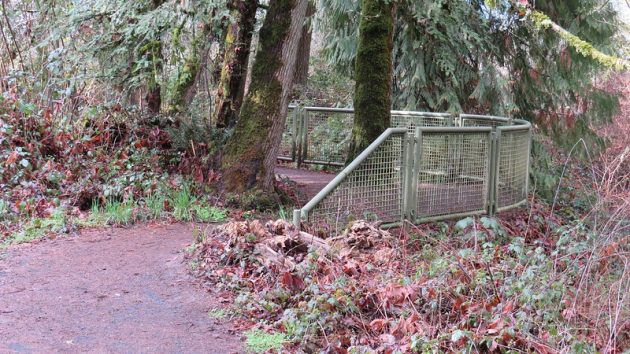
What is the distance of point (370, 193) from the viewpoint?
26.8 ft

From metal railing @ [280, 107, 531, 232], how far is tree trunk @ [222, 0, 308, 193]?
2.43m

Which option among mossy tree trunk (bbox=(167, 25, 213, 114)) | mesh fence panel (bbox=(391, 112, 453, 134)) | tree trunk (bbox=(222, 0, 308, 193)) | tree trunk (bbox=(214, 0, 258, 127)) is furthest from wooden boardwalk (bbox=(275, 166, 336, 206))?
mossy tree trunk (bbox=(167, 25, 213, 114))

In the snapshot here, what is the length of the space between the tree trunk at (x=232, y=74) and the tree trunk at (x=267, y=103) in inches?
97.4

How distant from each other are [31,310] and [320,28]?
1127 centimetres

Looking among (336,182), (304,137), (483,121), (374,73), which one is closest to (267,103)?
(374,73)

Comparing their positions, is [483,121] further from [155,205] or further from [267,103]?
[155,205]

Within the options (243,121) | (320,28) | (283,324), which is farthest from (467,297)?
(320,28)

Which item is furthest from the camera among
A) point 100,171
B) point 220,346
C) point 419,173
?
point 100,171

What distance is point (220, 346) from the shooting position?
5.10 m

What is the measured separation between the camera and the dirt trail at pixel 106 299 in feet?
16.8

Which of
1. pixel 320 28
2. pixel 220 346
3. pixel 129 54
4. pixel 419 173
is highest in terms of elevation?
pixel 320 28

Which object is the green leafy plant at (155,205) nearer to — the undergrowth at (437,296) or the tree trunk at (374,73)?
the undergrowth at (437,296)

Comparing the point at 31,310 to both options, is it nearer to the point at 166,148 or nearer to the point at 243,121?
the point at 243,121

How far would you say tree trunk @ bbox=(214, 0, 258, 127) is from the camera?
12.8 meters
